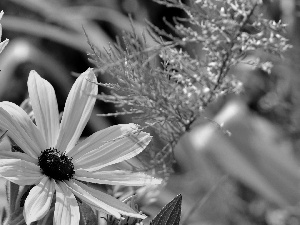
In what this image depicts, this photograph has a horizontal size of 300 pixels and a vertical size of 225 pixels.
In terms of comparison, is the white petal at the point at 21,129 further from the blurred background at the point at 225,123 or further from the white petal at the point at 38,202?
the blurred background at the point at 225,123

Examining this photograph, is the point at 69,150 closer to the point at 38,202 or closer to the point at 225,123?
the point at 38,202

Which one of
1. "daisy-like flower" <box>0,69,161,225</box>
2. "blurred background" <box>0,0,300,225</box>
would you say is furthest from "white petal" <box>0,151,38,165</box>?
"blurred background" <box>0,0,300,225</box>

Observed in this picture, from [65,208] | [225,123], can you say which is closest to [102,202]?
[65,208]

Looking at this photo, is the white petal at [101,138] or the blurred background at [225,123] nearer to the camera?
the white petal at [101,138]

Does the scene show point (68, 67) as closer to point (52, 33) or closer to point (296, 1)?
point (52, 33)

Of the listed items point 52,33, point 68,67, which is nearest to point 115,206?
point 52,33

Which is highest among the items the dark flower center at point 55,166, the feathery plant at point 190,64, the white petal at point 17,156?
the feathery plant at point 190,64

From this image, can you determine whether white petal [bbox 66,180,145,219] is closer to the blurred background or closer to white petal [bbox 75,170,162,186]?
white petal [bbox 75,170,162,186]

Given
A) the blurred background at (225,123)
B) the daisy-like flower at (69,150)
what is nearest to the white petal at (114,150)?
the daisy-like flower at (69,150)
